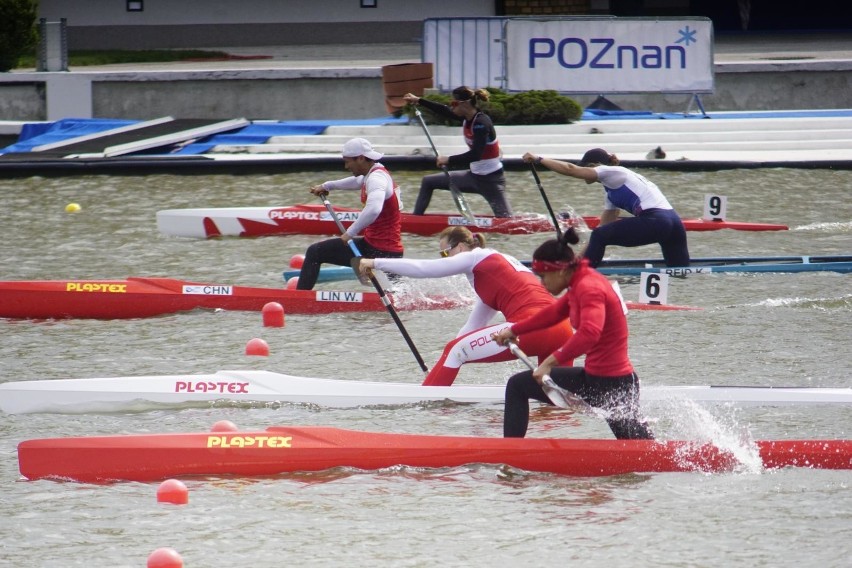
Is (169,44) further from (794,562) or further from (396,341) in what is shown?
(794,562)

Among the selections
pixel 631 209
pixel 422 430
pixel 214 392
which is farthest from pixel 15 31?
pixel 422 430

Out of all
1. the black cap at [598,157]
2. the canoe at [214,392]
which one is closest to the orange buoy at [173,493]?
the canoe at [214,392]

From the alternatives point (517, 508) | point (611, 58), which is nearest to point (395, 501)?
point (517, 508)

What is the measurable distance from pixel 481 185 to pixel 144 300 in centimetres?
441

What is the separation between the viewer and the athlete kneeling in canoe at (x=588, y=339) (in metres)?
7.04

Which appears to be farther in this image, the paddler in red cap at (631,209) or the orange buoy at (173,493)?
the paddler in red cap at (631,209)

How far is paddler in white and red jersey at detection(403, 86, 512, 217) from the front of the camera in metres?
14.1

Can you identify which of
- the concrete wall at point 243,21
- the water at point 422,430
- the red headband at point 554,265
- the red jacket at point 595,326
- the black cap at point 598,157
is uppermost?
the concrete wall at point 243,21

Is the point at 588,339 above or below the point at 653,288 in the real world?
above

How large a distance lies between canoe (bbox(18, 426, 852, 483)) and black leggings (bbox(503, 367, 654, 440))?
0.10m

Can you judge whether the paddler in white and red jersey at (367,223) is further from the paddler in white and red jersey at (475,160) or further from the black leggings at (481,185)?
the black leggings at (481,185)

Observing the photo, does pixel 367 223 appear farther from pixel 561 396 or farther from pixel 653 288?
pixel 561 396

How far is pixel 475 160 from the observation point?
14.4 metres

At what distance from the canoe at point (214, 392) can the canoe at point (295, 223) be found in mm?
6186
